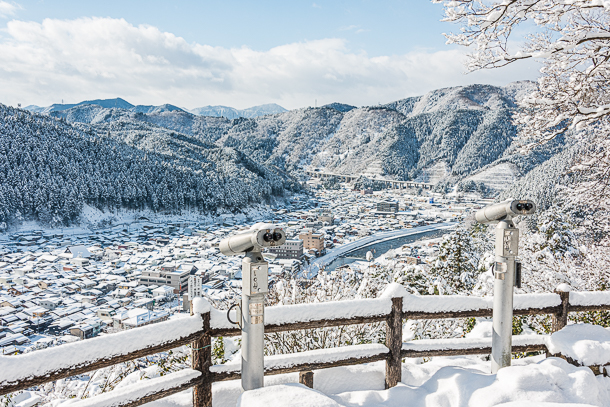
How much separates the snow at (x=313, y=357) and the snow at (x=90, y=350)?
39 cm

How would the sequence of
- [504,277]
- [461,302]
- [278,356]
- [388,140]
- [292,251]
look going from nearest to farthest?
[278,356] → [504,277] → [461,302] → [292,251] → [388,140]

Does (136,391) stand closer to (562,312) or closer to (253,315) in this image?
(253,315)

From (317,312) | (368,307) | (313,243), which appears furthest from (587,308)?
(313,243)

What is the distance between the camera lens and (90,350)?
2059mm

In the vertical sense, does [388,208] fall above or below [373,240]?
above

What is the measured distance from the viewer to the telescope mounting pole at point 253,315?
7.30ft

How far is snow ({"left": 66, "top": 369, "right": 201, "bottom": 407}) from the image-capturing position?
2.10 m

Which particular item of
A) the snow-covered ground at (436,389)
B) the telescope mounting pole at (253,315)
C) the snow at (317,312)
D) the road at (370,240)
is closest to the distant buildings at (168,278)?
the road at (370,240)

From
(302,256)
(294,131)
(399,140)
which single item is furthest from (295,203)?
(294,131)

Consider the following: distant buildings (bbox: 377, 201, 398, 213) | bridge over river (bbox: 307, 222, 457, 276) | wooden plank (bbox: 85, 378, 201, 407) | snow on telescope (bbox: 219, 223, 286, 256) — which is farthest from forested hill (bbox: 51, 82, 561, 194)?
wooden plank (bbox: 85, 378, 201, 407)

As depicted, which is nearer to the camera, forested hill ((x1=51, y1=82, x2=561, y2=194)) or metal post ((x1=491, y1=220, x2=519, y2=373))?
metal post ((x1=491, y1=220, x2=519, y2=373))

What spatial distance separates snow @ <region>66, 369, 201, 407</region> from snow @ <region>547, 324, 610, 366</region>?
285 cm

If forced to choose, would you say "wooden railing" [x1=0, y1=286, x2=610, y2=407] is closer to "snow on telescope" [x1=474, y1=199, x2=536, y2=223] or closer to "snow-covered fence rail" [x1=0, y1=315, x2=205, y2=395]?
"snow-covered fence rail" [x1=0, y1=315, x2=205, y2=395]

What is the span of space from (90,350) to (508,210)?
115 inches
